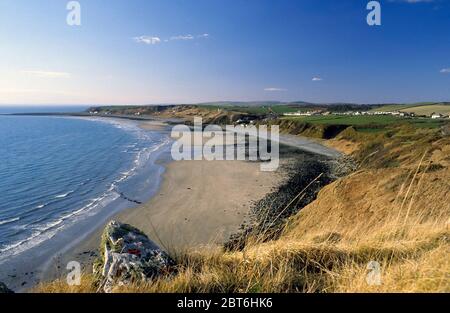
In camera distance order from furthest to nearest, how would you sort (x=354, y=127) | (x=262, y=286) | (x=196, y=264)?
(x=354, y=127) < (x=196, y=264) < (x=262, y=286)

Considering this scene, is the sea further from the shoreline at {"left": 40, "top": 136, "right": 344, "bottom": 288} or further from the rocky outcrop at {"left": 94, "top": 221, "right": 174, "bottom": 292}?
the rocky outcrop at {"left": 94, "top": 221, "right": 174, "bottom": 292}

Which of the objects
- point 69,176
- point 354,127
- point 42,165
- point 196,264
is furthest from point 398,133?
point 196,264

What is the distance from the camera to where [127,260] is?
4543mm

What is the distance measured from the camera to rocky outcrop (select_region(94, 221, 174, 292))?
4279 millimetres

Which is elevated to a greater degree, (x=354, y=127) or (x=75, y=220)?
(x=354, y=127)

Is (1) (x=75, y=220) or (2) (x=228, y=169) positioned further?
(2) (x=228, y=169)

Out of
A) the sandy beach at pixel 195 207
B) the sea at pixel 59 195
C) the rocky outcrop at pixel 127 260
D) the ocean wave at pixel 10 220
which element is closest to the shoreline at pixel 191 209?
the sandy beach at pixel 195 207

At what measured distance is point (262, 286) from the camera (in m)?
4.04

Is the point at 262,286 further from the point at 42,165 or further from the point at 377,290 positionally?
the point at 42,165

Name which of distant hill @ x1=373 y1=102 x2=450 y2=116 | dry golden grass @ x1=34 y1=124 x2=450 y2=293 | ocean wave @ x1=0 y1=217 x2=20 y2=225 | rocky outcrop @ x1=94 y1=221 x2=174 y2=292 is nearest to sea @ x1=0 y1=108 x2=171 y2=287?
ocean wave @ x1=0 y1=217 x2=20 y2=225

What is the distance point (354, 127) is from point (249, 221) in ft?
176

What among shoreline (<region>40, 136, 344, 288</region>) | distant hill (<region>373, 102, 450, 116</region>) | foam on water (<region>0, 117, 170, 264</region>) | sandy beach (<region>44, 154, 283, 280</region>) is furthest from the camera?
distant hill (<region>373, 102, 450, 116</region>)

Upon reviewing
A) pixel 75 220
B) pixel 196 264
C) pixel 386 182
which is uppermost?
pixel 196 264
